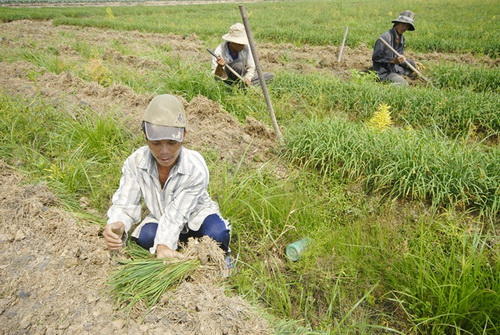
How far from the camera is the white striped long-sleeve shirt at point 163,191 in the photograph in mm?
2107

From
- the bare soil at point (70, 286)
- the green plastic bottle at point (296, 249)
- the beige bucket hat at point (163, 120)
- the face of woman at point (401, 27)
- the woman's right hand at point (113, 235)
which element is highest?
the face of woman at point (401, 27)

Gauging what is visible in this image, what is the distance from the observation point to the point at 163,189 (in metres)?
2.20

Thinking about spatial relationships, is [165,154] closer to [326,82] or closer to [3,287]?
[3,287]

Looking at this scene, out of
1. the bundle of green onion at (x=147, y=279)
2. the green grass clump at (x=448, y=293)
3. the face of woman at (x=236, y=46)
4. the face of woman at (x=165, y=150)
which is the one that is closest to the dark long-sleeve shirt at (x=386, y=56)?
the face of woman at (x=236, y=46)

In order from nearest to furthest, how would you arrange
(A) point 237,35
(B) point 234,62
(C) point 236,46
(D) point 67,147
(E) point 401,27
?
(D) point 67,147 → (A) point 237,35 → (C) point 236,46 → (B) point 234,62 → (E) point 401,27

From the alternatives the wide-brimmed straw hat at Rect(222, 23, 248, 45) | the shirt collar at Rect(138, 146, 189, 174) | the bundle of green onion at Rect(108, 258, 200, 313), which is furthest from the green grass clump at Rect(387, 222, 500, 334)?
the wide-brimmed straw hat at Rect(222, 23, 248, 45)

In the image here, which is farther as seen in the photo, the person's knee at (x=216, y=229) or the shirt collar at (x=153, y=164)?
the person's knee at (x=216, y=229)

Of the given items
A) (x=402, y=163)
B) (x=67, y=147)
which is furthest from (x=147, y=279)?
(x=402, y=163)

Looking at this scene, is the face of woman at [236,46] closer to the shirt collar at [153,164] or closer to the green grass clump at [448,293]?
the shirt collar at [153,164]

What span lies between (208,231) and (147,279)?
1.90 feet

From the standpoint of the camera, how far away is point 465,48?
8883mm

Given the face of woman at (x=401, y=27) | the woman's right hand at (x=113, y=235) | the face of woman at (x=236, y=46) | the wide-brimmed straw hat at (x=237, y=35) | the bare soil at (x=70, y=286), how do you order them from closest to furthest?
1. the bare soil at (x=70, y=286)
2. the woman's right hand at (x=113, y=235)
3. the wide-brimmed straw hat at (x=237, y=35)
4. the face of woman at (x=236, y=46)
5. the face of woman at (x=401, y=27)

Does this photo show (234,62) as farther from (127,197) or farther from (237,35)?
(127,197)

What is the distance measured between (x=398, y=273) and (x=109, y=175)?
251 cm
